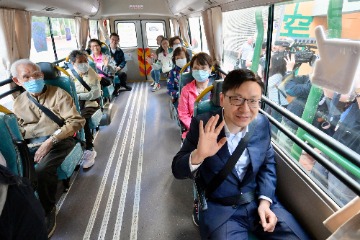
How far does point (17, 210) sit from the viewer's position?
4.00ft

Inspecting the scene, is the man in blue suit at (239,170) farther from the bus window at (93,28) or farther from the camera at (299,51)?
the bus window at (93,28)

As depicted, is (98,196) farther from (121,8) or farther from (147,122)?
(121,8)

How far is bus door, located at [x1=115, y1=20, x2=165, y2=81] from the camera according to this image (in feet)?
28.6

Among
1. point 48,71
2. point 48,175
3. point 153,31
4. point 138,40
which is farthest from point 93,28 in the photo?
point 48,175

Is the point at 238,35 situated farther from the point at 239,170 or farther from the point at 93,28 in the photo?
the point at 93,28

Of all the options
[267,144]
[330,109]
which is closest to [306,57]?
[330,109]

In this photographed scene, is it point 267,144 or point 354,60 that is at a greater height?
point 354,60

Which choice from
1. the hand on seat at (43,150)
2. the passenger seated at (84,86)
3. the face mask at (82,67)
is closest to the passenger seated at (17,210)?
the hand on seat at (43,150)

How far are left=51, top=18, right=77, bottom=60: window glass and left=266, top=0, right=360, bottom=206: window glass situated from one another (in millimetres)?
5018

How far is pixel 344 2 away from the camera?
1.86 meters

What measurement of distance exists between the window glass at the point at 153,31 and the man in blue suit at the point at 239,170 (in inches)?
312

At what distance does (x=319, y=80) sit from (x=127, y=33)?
8.75 m

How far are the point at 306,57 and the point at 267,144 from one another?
1685 mm

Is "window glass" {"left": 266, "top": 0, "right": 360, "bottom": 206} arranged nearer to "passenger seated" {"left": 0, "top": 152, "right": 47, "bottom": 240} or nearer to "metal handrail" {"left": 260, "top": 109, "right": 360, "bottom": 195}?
"metal handrail" {"left": 260, "top": 109, "right": 360, "bottom": 195}
